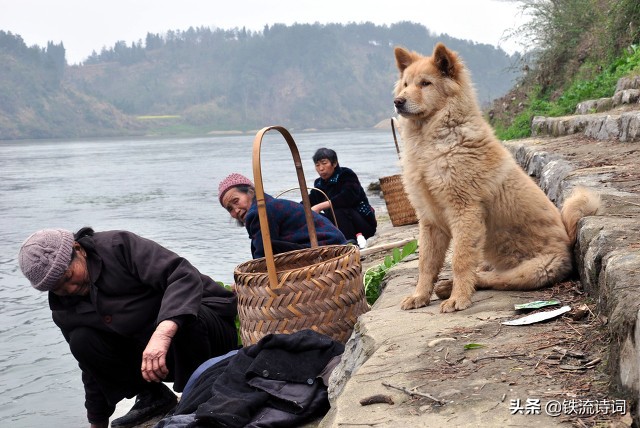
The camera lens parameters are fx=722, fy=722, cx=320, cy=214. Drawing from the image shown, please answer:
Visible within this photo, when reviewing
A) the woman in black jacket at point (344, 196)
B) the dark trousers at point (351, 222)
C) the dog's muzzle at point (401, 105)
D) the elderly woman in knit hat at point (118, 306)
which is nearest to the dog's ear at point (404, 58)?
the dog's muzzle at point (401, 105)

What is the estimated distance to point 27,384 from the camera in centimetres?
574

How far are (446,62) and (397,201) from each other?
5.75 metres

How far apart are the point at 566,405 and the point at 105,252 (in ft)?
9.85

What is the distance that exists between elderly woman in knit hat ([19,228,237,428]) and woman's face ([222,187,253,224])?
1.19m

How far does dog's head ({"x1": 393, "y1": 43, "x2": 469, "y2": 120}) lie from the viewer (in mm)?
3951

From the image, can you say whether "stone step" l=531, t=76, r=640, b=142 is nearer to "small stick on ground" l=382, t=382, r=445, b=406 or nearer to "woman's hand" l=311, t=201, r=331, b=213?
"woman's hand" l=311, t=201, r=331, b=213

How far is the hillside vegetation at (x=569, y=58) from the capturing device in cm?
1104

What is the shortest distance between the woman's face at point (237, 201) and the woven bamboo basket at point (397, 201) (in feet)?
13.7

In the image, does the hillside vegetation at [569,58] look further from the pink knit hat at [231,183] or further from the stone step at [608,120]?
the pink knit hat at [231,183]

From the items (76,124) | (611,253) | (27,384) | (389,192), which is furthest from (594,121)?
(76,124)

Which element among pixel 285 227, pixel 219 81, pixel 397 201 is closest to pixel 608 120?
pixel 397 201

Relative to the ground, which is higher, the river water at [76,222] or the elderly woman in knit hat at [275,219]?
the elderly woman in knit hat at [275,219]

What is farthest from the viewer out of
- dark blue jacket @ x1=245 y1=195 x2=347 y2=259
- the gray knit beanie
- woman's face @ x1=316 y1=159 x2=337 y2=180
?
woman's face @ x1=316 y1=159 x2=337 y2=180

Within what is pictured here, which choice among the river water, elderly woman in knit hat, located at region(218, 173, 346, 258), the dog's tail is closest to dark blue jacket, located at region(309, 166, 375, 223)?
the river water
